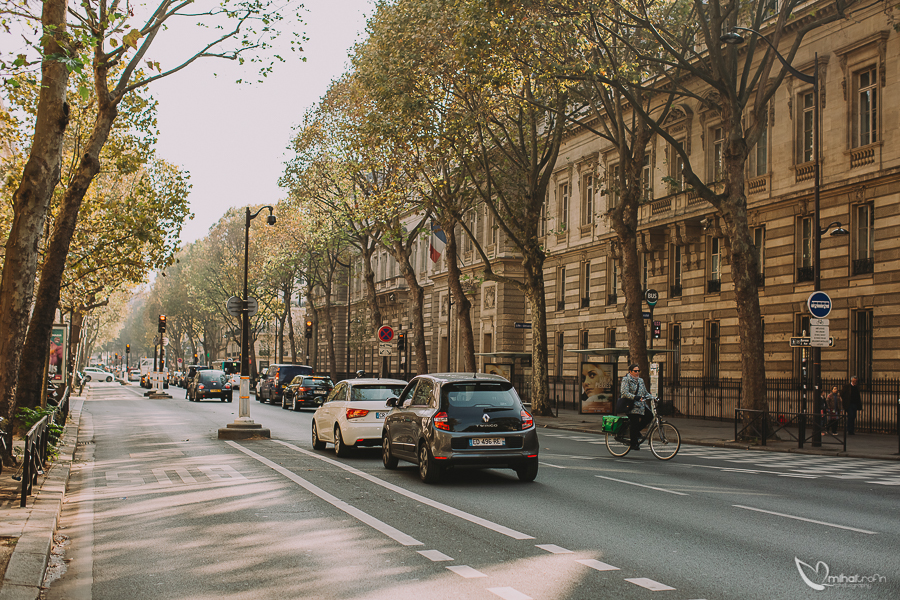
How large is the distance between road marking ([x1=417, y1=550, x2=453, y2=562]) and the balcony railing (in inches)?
877

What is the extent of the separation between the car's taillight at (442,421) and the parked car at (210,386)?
37.9m

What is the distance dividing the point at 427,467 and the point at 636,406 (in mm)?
5703

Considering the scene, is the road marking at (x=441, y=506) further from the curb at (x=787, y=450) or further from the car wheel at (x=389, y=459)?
the curb at (x=787, y=450)

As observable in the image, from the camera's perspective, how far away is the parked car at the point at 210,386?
48.2 m

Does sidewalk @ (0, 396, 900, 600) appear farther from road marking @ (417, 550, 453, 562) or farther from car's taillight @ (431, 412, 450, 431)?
car's taillight @ (431, 412, 450, 431)

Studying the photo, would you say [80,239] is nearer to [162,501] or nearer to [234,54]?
[234,54]

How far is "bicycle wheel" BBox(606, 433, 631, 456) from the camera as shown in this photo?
17.3 m

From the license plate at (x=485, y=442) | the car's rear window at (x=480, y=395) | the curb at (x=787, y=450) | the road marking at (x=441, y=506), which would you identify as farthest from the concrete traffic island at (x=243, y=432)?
the curb at (x=787, y=450)

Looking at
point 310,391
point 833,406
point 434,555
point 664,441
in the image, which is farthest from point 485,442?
point 310,391

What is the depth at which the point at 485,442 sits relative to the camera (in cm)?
1257

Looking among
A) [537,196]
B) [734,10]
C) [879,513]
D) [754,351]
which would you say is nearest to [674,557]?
[879,513]

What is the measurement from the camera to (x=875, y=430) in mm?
25469

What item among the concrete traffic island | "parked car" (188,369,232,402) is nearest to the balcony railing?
the concrete traffic island

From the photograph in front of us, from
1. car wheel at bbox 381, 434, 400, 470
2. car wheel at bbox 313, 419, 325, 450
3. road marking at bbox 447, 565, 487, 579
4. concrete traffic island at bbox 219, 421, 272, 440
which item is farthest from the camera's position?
concrete traffic island at bbox 219, 421, 272, 440
